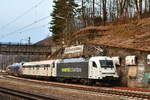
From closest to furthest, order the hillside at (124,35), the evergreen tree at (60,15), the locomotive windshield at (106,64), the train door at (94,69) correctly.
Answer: the train door at (94,69) → the locomotive windshield at (106,64) → the hillside at (124,35) → the evergreen tree at (60,15)

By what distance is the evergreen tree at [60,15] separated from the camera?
87.8 metres

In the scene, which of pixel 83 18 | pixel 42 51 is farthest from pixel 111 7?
pixel 42 51

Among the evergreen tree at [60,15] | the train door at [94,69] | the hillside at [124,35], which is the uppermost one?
the evergreen tree at [60,15]

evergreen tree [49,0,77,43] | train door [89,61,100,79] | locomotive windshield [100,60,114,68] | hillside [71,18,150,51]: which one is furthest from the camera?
evergreen tree [49,0,77,43]

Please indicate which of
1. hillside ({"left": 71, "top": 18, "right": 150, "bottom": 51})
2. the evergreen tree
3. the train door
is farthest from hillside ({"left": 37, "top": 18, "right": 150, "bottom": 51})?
the evergreen tree

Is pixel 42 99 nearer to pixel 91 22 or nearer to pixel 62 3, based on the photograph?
pixel 91 22

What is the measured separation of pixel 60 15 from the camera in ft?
288

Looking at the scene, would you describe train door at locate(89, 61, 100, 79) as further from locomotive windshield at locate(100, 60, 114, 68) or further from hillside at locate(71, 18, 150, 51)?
hillside at locate(71, 18, 150, 51)

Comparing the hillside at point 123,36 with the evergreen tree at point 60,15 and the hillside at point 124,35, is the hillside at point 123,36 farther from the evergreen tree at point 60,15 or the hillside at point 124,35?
the evergreen tree at point 60,15

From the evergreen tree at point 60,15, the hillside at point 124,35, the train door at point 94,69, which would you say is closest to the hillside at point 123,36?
the hillside at point 124,35

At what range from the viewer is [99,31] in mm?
62031

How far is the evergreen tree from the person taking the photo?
87831 mm

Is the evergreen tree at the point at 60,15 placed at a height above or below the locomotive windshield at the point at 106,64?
above

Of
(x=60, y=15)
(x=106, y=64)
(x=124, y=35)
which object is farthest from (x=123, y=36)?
(x=60, y=15)
